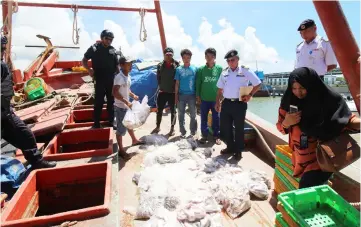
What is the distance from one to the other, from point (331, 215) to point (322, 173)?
49 cm

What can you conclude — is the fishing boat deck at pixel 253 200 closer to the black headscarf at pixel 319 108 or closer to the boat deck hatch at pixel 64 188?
the boat deck hatch at pixel 64 188

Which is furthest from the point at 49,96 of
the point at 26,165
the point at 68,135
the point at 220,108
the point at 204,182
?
the point at 204,182

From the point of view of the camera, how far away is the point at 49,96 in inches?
262

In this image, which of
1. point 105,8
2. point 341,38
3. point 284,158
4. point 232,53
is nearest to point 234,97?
point 232,53

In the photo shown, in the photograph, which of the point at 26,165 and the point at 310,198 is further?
the point at 26,165

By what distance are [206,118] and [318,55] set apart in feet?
7.49

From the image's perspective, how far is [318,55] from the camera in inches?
123

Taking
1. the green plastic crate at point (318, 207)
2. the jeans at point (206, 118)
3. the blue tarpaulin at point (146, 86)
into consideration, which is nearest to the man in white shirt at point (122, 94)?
the jeans at point (206, 118)

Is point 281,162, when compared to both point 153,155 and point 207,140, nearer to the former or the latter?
point 153,155

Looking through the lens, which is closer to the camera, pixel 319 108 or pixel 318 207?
pixel 318 207

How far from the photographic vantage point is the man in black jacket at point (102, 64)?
171 inches

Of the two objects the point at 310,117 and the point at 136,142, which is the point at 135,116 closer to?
the point at 136,142

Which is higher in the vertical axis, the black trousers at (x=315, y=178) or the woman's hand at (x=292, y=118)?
the woman's hand at (x=292, y=118)

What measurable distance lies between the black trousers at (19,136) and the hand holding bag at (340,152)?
129 inches
